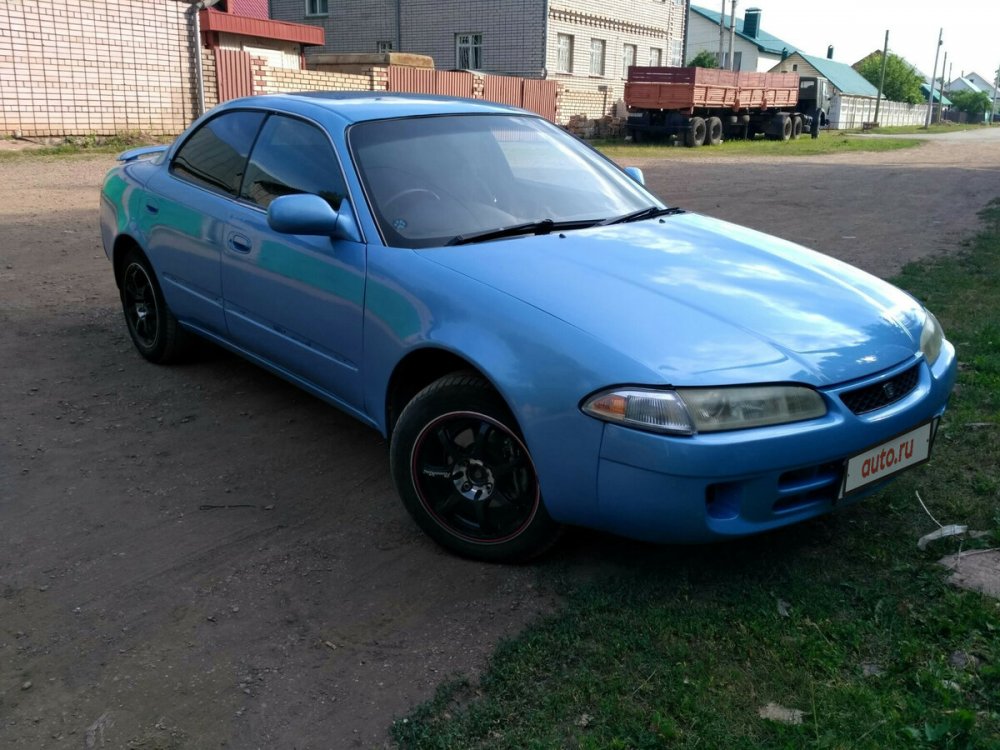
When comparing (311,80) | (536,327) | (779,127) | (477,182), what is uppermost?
(311,80)

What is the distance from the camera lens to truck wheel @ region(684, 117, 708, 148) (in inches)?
1084

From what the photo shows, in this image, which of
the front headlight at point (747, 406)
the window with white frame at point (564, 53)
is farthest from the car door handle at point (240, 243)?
the window with white frame at point (564, 53)

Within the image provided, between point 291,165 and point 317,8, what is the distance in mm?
34041

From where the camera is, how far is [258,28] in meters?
22.8

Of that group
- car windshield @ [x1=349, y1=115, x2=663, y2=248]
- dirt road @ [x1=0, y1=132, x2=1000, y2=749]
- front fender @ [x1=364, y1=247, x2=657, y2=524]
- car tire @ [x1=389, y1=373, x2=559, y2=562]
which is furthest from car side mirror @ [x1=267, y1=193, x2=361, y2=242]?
dirt road @ [x1=0, y1=132, x2=1000, y2=749]

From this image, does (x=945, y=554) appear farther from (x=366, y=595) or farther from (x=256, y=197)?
(x=256, y=197)

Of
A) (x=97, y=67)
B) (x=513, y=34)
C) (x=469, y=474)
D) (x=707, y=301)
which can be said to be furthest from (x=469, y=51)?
(x=469, y=474)

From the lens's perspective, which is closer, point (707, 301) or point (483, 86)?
point (707, 301)

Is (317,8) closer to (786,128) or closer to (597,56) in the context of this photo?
(597,56)

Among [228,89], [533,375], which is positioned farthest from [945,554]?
[228,89]

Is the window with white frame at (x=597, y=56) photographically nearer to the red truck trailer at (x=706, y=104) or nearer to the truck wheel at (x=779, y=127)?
the red truck trailer at (x=706, y=104)

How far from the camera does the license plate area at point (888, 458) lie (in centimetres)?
287

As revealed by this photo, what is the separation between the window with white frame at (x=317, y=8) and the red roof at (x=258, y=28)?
10.3 m

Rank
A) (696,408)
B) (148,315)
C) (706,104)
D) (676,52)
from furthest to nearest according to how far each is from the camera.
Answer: (676,52) → (706,104) → (148,315) → (696,408)
